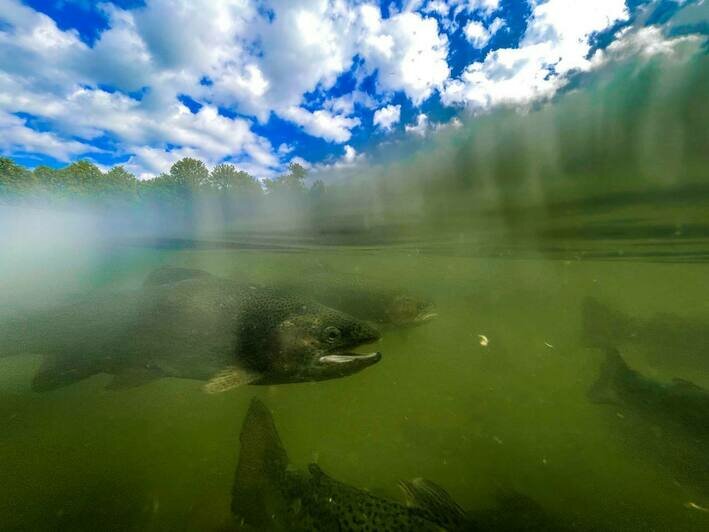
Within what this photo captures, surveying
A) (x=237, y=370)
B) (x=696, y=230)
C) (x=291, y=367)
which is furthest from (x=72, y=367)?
(x=696, y=230)

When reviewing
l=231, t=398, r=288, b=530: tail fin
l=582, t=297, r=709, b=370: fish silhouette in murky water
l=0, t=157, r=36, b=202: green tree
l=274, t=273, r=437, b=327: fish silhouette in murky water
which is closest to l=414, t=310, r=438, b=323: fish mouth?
l=274, t=273, r=437, b=327: fish silhouette in murky water

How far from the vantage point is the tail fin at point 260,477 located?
283 centimetres

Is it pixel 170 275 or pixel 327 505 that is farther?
pixel 170 275

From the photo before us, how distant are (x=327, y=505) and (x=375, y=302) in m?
6.17

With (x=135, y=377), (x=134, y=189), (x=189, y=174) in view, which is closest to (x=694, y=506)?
(x=135, y=377)

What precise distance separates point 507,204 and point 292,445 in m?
12.0

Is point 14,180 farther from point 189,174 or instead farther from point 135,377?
point 135,377

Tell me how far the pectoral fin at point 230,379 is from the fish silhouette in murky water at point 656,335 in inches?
426

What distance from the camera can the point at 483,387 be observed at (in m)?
7.29

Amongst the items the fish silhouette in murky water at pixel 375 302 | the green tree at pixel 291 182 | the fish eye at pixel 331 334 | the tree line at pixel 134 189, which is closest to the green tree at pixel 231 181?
the tree line at pixel 134 189

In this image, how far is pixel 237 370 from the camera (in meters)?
3.74

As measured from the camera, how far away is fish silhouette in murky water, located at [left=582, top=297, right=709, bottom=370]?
33.3 ft

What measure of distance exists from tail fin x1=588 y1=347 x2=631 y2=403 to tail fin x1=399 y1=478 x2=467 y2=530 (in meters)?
4.83

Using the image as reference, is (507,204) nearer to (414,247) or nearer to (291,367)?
(414,247)
